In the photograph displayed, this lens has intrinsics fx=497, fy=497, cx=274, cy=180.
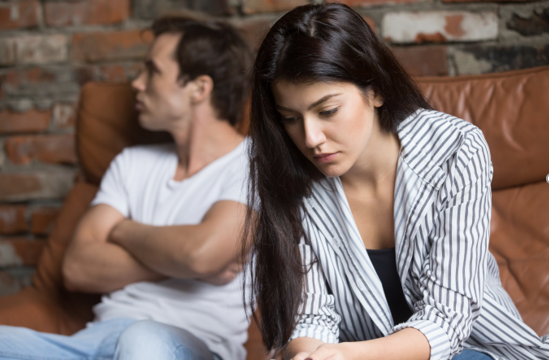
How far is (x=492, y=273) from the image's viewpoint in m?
1.03

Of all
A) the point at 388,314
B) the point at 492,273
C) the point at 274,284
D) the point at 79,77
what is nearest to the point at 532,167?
the point at 492,273

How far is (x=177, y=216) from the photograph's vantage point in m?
1.35

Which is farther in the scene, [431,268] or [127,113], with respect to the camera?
[127,113]

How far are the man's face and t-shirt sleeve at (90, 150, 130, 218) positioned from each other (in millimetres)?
131

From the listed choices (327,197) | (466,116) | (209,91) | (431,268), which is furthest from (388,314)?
(209,91)

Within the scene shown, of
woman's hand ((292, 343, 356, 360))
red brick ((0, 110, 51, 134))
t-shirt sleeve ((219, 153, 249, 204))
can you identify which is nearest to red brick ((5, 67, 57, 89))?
red brick ((0, 110, 51, 134))

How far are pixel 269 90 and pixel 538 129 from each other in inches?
26.5

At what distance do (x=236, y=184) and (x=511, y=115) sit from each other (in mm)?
694

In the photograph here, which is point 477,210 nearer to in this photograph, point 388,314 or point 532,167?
point 388,314

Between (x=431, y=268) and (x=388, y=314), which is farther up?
(x=431, y=268)

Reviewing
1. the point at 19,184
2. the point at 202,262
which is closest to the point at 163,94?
the point at 202,262

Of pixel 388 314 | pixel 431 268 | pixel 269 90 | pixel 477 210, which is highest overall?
pixel 269 90

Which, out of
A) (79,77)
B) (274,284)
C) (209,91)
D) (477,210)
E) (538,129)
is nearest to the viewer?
(477,210)

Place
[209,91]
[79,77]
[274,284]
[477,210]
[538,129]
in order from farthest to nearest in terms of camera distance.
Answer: [79,77] < [209,91] < [538,129] < [274,284] < [477,210]
